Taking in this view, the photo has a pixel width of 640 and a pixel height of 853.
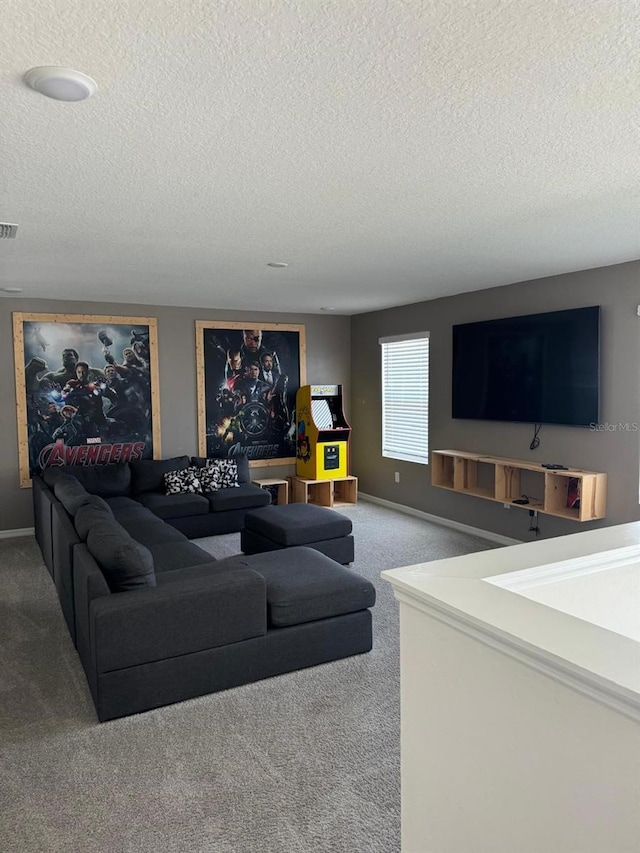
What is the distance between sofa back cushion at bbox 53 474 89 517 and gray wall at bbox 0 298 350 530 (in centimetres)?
144

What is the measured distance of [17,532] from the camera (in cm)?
620

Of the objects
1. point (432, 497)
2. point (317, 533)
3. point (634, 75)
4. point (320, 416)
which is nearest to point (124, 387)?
point (320, 416)

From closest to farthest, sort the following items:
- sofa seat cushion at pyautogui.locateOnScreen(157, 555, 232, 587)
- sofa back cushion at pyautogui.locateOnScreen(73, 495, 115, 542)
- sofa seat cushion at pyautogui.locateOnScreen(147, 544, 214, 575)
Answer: sofa seat cushion at pyautogui.locateOnScreen(157, 555, 232, 587) → sofa back cushion at pyautogui.locateOnScreen(73, 495, 115, 542) → sofa seat cushion at pyautogui.locateOnScreen(147, 544, 214, 575)

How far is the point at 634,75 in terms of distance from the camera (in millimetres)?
1752

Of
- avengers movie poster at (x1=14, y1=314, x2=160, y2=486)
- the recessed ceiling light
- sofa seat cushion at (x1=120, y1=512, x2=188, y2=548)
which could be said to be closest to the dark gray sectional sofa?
sofa seat cushion at (x1=120, y1=512, x2=188, y2=548)

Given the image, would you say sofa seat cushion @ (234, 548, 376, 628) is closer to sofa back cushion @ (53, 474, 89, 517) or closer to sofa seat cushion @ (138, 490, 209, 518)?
sofa back cushion @ (53, 474, 89, 517)

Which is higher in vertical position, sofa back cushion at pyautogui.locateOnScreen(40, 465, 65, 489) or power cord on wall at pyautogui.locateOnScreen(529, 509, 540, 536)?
sofa back cushion at pyautogui.locateOnScreen(40, 465, 65, 489)

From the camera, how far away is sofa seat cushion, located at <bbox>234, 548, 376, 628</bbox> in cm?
326

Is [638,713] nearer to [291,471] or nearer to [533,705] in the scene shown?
[533,705]

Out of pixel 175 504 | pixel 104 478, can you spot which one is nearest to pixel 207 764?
pixel 175 504

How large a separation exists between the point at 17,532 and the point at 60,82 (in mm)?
5473

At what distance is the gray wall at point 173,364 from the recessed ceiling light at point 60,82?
A: 4823 mm

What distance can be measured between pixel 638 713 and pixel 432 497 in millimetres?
5771

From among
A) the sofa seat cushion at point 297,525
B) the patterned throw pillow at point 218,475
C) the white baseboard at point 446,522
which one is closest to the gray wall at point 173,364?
the patterned throw pillow at point 218,475
